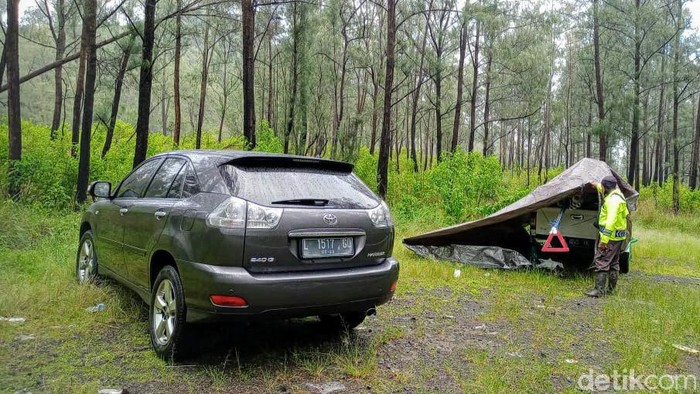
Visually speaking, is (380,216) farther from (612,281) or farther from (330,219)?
(612,281)

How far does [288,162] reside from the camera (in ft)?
11.0

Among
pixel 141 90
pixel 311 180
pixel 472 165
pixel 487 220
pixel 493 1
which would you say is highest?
pixel 493 1

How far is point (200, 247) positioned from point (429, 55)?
20986 millimetres

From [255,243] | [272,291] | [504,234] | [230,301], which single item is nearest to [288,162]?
[255,243]

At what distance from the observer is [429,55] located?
21828 mm

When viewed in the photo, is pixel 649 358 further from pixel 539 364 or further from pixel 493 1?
pixel 493 1

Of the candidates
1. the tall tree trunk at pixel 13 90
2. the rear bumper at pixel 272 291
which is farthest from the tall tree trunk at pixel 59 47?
the rear bumper at pixel 272 291

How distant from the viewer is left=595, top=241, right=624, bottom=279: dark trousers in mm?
5941

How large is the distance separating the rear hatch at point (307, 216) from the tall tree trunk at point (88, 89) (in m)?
8.42

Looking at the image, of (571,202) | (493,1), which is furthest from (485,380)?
(493,1)

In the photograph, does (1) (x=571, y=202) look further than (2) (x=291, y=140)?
No

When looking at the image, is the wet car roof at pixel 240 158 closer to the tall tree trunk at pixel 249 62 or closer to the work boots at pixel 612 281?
the work boots at pixel 612 281

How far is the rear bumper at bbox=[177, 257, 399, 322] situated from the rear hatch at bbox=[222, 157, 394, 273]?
9 centimetres

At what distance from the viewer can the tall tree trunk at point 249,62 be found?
11539 mm
